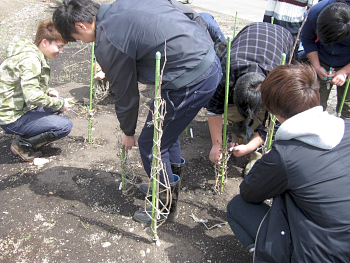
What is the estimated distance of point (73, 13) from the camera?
1.75 m

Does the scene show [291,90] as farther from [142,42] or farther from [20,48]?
[20,48]

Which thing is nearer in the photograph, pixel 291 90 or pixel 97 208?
pixel 291 90

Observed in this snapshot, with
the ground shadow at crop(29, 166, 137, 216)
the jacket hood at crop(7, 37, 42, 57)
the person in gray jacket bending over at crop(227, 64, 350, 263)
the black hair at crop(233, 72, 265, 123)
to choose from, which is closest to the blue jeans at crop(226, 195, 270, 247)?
the person in gray jacket bending over at crop(227, 64, 350, 263)

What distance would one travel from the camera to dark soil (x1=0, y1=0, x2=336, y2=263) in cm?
204

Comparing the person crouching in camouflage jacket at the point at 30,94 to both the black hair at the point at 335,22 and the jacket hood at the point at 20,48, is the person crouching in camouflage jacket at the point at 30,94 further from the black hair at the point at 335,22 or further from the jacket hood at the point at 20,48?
the black hair at the point at 335,22

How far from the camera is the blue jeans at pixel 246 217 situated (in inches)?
68.2

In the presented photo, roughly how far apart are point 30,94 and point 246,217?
1.98 m

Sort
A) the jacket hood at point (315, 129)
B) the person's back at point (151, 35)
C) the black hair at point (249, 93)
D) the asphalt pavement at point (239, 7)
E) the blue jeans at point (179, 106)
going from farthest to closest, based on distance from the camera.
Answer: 1. the asphalt pavement at point (239, 7)
2. the black hair at point (249, 93)
3. the blue jeans at point (179, 106)
4. the person's back at point (151, 35)
5. the jacket hood at point (315, 129)

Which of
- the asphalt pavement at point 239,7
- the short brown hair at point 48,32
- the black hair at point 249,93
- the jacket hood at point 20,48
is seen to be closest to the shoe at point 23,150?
the jacket hood at point 20,48

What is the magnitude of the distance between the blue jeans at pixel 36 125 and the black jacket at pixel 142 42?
4.09 ft

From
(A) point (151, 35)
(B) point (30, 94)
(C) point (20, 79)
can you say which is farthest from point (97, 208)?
(A) point (151, 35)

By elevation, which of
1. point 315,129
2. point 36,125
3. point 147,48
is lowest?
point 36,125

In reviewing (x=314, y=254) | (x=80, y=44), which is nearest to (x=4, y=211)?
(x=314, y=254)

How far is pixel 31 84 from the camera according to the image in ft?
8.55
